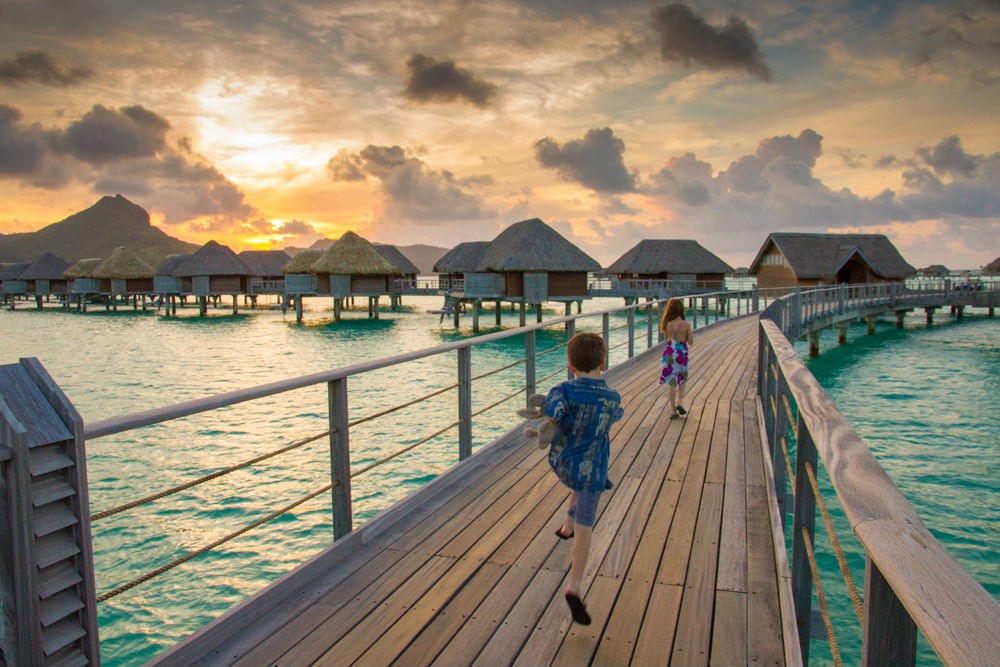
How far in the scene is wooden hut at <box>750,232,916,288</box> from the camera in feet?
129

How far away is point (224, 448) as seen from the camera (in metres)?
12.4

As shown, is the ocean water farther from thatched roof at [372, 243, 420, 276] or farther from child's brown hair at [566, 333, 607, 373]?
thatched roof at [372, 243, 420, 276]

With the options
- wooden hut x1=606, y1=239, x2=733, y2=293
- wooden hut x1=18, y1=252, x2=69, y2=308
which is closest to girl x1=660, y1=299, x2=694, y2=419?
wooden hut x1=606, y1=239, x2=733, y2=293

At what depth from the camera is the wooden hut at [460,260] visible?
46.4 meters

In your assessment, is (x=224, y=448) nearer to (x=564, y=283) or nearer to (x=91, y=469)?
(x=91, y=469)

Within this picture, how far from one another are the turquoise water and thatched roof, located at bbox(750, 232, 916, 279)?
11074mm

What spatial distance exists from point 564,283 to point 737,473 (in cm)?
3080

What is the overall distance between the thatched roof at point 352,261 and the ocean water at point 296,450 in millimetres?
14070

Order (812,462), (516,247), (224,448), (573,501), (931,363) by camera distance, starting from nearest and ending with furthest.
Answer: (812,462)
(573,501)
(224,448)
(931,363)
(516,247)

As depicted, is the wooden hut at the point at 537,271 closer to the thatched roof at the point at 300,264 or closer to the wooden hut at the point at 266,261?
the thatched roof at the point at 300,264

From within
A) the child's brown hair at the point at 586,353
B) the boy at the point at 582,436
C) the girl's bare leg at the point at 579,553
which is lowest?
the girl's bare leg at the point at 579,553

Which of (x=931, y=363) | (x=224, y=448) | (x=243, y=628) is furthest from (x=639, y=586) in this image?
(x=931, y=363)

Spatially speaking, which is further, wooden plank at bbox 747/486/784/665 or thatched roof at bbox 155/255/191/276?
thatched roof at bbox 155/255/191/276

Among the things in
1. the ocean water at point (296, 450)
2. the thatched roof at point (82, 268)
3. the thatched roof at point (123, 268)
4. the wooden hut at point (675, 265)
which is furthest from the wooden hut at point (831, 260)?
the thatched roof at point (82, 268)
